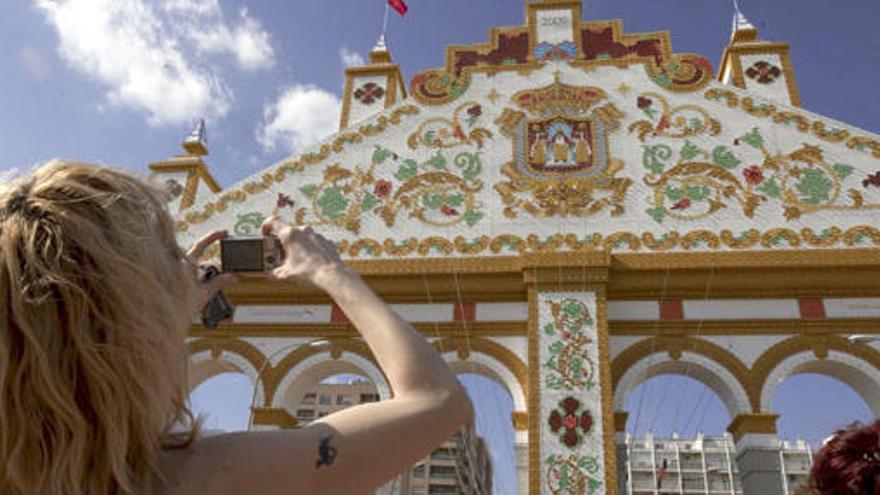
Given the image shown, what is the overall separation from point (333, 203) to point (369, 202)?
0.54 meters

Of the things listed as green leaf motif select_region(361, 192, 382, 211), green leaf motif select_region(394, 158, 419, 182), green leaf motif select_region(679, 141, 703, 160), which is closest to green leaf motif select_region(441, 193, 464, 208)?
green leaf motif select_region(394, 158, 419, 182)

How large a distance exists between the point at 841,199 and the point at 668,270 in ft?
8.50

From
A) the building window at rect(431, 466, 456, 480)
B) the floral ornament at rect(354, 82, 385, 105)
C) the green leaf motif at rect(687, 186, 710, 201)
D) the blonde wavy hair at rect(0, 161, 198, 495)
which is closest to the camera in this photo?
the blonde wavy hair at rect(0, 161, 198, 495)

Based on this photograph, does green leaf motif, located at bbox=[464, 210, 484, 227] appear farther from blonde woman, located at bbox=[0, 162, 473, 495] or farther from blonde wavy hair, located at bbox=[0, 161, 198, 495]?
blonde wavy hair, located at bbox=[0, 161, 198, 495]

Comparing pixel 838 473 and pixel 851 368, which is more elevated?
pixel 851 368

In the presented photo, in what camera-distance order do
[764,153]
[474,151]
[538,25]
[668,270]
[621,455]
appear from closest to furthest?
[621,455] → [668,270] → [764,153] → [474,151] → [538,25]

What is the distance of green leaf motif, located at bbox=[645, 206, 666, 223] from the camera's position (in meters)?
9.55

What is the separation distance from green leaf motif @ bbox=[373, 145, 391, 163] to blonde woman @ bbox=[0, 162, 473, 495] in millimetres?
9722

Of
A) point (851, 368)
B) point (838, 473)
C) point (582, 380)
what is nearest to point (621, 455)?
point (582, 380)

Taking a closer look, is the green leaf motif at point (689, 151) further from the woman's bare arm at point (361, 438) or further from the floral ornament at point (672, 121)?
the woman's bare arm at point (361, 438)

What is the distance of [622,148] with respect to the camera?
10.3 metres

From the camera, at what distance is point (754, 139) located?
10.1m

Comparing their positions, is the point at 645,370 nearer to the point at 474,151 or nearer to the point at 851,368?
the point at 851,368

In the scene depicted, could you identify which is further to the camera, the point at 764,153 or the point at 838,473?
the point at 764,153
